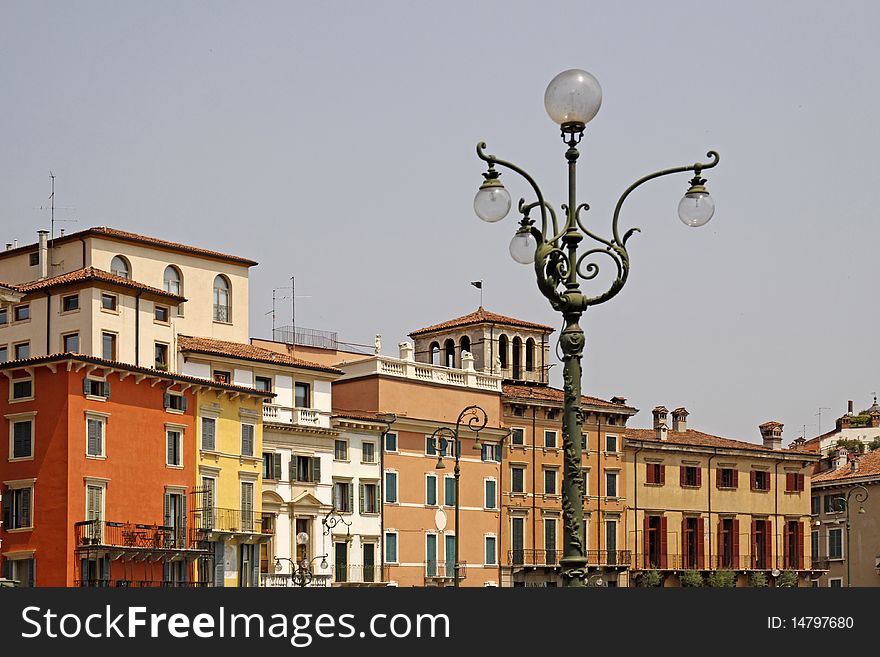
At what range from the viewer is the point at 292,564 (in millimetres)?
72188

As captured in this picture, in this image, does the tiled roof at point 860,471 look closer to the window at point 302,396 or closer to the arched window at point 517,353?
the arched window at point 517,353

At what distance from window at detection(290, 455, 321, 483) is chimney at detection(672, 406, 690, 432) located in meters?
30.1

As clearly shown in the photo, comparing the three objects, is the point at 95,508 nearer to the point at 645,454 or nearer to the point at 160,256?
the point at 160,256

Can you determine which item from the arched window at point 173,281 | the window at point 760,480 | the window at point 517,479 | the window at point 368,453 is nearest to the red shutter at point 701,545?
the window at point 760,480

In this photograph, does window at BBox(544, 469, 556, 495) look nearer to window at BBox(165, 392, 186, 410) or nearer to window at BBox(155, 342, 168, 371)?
window at BBox(165, 392, 186, 410)

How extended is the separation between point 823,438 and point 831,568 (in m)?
→ 21.8

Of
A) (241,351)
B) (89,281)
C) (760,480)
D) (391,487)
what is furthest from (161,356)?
(760,480)

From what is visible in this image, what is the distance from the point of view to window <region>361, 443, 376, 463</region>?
77.6 metres

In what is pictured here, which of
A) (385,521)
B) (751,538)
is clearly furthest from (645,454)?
(385,521)

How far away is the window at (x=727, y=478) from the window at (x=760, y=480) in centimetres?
169

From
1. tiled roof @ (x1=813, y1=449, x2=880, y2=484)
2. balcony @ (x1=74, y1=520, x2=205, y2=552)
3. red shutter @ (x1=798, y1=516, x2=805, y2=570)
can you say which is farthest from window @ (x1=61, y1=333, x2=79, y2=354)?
tiled roof @ (x1=813, y1=449, x2=880, y2=484)

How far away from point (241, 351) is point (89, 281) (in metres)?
→ 8.90

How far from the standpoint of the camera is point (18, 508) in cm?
6412

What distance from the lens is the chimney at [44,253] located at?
245 ft
